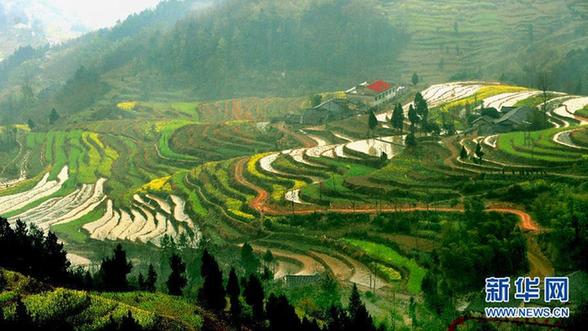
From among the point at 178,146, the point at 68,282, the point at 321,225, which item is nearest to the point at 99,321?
the point at 68,282

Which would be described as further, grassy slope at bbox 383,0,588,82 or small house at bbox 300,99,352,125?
grassy slope at bbox 383,0,588,82

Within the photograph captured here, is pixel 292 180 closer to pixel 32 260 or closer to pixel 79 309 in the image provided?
pixel 32 260

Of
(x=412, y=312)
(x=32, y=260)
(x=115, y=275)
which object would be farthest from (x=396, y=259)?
(x=32, y=260)

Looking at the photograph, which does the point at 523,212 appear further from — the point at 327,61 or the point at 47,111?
the point at 47,111

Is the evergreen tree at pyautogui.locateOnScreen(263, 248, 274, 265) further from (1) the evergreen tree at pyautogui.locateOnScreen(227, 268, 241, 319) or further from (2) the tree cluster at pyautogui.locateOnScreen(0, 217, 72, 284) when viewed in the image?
(2) the tree cluster at pyautogui.locateOnScreen(0, 217, 72, 284)

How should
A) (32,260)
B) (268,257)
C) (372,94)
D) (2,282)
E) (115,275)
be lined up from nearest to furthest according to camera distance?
1. (2,282)
2. (32,260)
3. (115,275)
4. (268,257)
5. (372,94)

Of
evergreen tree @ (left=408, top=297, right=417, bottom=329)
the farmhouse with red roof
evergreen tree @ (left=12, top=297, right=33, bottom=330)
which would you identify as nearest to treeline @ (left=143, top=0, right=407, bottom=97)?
the farmhouse with red roof

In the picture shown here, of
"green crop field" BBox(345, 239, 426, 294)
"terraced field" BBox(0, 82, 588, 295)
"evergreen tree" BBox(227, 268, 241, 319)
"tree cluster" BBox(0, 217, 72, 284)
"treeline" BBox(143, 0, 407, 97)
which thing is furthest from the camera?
"treeline" BBox(143, 0, 407, 97)

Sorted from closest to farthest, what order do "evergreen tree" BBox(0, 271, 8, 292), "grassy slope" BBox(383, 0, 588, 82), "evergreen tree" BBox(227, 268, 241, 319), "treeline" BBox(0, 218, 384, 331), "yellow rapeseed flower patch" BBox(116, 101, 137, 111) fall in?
1. "evergreen tree" BBox(0, 271, 8, 292)
2. "treeline" BBox(0, 218, 384, 331)
3. "evergreen tree" BBox(227, 268, 241, 319)
4. "yellow rapeseed flower patch" BBox(116, 101, 137, 111)
5. "grassy slope" BBox(383, 0, 588, 82)
